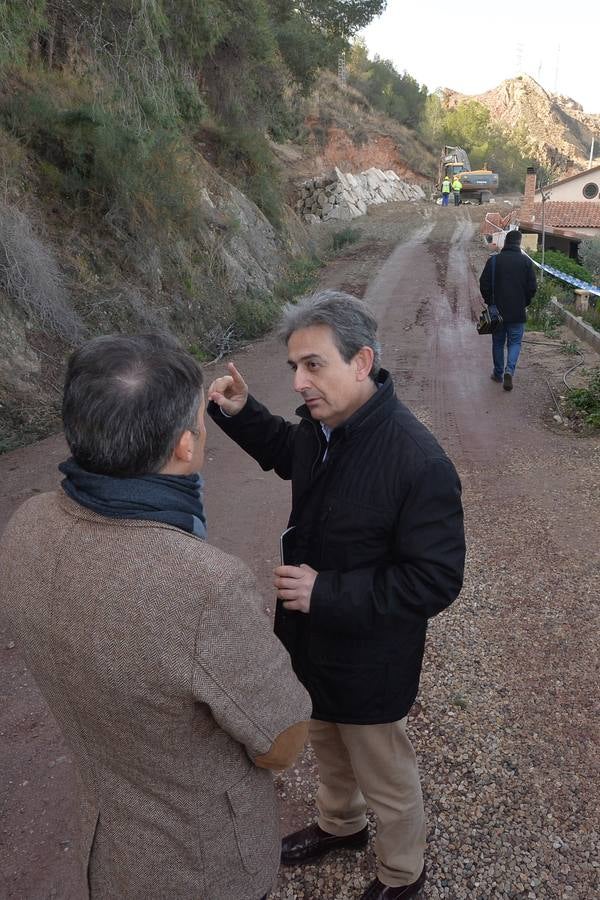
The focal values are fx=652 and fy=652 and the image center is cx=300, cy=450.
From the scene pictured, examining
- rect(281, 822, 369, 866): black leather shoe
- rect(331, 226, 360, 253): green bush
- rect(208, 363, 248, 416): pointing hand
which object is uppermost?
rect(208, 363, 248, 416): pointing hand

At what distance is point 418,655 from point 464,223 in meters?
29.0

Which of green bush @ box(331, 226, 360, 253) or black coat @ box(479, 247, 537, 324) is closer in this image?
black coat @ box(479, 247, 537, 324)

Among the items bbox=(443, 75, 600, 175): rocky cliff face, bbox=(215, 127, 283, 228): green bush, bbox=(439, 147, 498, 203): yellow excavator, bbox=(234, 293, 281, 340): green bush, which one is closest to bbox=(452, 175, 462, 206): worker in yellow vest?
bbox=(439, 147, 498, 203): yellow excavator

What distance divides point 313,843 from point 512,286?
709 cm

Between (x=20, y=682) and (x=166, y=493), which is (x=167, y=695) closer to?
(x=166, y=493)

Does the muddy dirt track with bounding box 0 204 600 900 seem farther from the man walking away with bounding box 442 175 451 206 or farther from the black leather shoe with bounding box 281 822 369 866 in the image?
the man walking away with bounding box 442 175 451 206

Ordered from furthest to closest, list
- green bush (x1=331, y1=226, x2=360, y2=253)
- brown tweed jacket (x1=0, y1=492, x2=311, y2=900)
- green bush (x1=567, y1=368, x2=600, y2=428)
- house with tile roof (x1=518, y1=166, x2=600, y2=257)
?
house with tile roof (x1=518, y1=166, x2=600, y2=257)
green bush (x1=331, y1=226, x2=360, y2=253)
green bush (x1=567, y1=368, x2=600, y2=428)
brown tweed jacket (x1=0, y1=492, x2=311, y2=900)

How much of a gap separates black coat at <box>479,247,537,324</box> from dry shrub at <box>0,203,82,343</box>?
506cm

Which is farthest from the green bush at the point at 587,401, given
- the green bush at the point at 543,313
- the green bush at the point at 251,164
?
the green bush at the point at 251,164

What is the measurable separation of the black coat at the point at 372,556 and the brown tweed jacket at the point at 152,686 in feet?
1.50

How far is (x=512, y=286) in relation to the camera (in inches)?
315

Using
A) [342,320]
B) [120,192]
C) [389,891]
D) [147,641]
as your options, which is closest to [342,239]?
[120,192]

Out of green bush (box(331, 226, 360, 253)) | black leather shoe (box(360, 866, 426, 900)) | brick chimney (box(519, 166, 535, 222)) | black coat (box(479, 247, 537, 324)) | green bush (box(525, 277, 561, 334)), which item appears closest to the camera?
black leather shoe (box(360, 866, 426, 900))

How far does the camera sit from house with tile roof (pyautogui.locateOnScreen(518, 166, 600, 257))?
80.0ft
